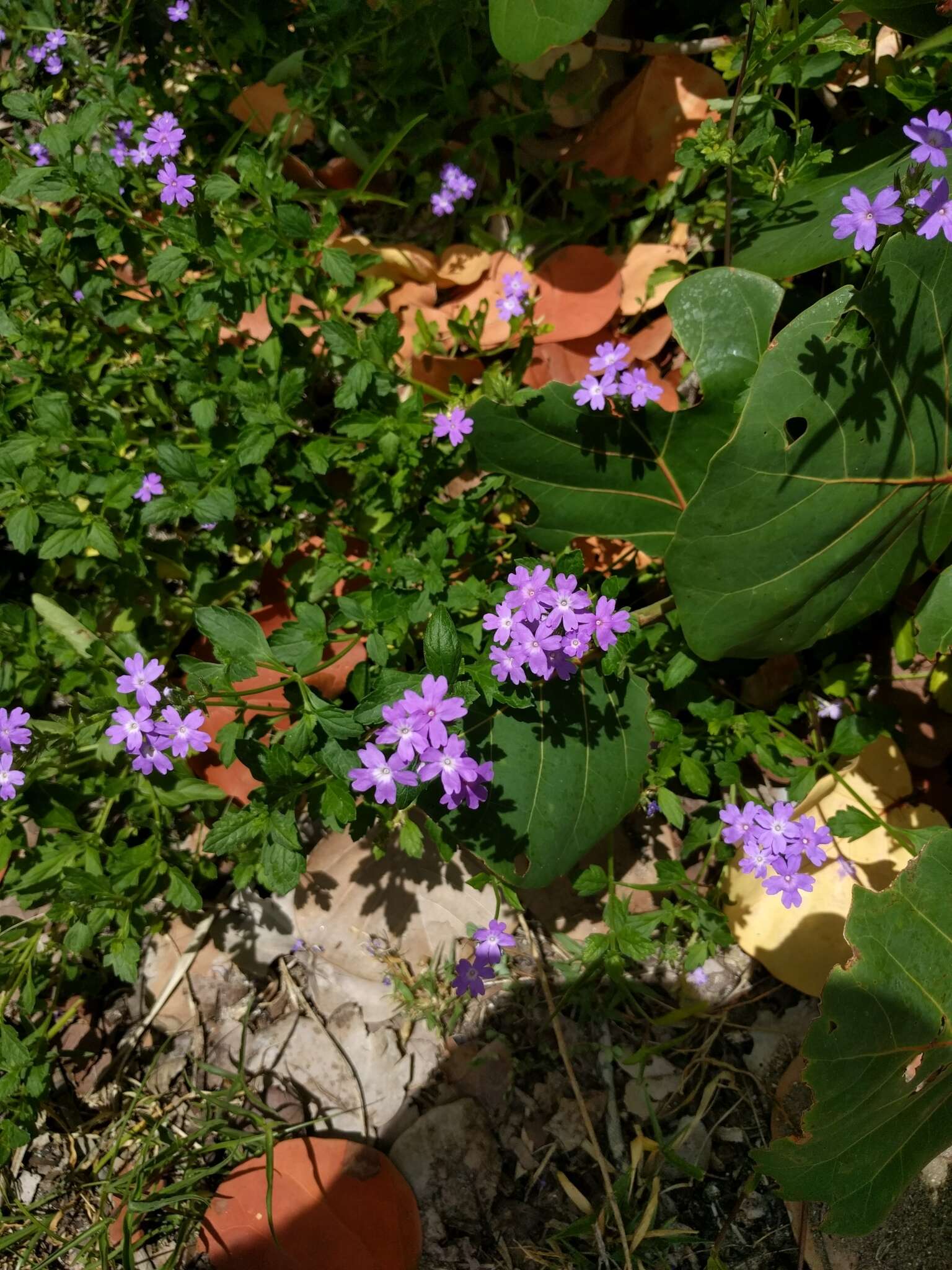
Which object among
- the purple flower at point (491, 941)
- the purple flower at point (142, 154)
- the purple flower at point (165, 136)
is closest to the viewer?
the purple flower at point (491, 941)

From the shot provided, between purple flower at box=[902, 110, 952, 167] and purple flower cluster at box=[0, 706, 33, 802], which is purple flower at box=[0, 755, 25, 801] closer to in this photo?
purple flower cluster at box=[0, 706, 33, 802]

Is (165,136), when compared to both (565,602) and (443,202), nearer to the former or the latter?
(443,202)

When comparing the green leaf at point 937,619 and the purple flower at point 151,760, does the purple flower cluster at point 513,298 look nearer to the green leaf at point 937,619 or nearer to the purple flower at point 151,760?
the green leaf at point 937,619

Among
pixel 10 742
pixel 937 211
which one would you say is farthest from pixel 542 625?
pixel 10 742

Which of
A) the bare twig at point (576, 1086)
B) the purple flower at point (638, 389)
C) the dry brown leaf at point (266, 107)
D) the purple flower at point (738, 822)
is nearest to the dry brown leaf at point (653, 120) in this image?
the dry brown leaf at point (266, 107)

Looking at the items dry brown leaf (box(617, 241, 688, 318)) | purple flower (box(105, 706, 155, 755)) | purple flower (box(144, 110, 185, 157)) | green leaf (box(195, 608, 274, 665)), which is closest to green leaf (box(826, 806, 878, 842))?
green leaf (box(195, 608, 274, 665))

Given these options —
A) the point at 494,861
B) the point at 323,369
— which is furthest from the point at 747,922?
the point at 323,369
